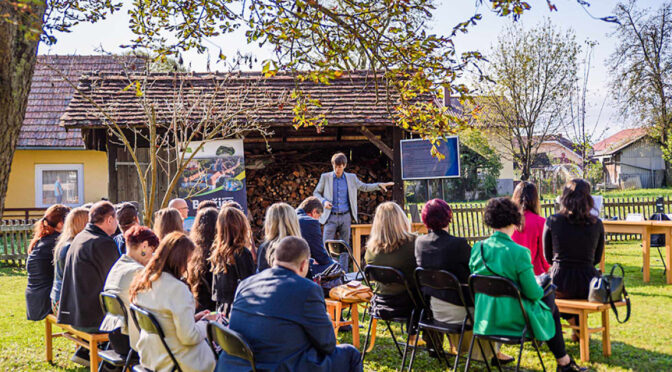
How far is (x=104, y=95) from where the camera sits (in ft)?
41.9

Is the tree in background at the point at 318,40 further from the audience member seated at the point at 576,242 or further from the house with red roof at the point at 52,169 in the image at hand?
the house with red roof at the point at 52,169

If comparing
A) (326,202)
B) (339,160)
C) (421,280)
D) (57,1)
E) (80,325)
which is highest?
(57,1)

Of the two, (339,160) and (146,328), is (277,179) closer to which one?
(339,160)

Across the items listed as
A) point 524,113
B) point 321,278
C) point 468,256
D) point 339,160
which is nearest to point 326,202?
point 339,160

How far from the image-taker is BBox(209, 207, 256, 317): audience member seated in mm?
5102

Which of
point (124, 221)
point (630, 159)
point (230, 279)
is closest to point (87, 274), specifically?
point (124, 221)

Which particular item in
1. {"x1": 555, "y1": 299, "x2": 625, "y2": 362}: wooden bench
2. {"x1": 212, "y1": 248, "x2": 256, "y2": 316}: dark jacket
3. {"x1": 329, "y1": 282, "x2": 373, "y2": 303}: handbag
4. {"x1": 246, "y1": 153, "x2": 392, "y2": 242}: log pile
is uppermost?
{"x1": 246, "y1": 153, "x2": 392, "y2": 242}: log pile

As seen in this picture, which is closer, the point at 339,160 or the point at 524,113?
the point at 339,160

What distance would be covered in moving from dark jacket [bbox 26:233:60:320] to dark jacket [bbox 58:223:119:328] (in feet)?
3.19

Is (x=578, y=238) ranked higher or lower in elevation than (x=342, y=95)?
lower

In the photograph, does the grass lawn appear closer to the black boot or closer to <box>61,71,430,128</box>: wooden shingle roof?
the black boot

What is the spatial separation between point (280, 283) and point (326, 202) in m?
5.77

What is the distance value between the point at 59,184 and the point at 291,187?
1064 cm

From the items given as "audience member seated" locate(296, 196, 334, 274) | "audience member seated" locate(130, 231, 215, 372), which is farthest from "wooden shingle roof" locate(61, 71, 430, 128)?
"audience member seated" locate(130, 231, 215, 372)
